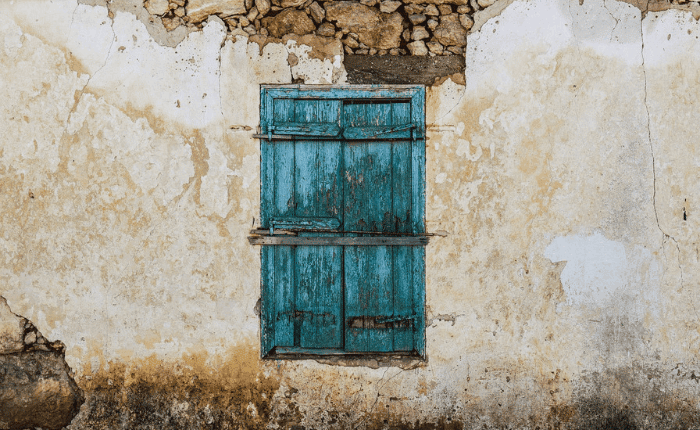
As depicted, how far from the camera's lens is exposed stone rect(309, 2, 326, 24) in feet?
8.79

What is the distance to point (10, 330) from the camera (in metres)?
2.73

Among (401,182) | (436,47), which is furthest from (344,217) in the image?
(436,47)

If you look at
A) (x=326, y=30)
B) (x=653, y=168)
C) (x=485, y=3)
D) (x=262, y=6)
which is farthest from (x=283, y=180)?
(x=653, y=168)

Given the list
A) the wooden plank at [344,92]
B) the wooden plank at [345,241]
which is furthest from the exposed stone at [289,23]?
the wooden plank at [345,241]

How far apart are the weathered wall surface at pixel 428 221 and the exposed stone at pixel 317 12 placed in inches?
→ 6.4

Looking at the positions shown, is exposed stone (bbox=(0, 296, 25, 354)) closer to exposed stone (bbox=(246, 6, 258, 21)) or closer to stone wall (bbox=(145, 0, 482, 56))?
stone wall (bbox=(145, 0, 482, 56))

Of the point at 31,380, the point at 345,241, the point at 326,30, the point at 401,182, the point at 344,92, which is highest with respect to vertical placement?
the point at 326,30

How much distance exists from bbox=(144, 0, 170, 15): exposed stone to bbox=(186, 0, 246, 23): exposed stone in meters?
0.13

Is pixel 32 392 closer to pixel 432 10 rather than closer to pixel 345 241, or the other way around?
pixel 345 241

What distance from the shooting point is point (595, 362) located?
2695 millimetres

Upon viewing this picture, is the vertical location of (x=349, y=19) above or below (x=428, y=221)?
above

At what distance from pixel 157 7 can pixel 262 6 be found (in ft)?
2.02

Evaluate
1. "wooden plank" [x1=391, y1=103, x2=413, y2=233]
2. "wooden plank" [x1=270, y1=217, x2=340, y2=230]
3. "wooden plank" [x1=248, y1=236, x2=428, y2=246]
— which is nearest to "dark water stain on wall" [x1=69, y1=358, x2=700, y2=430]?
"wooden plank" [x1=248, y1=236, x2=428, y2=246]

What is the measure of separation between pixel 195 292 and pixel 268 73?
1354 millimetres
